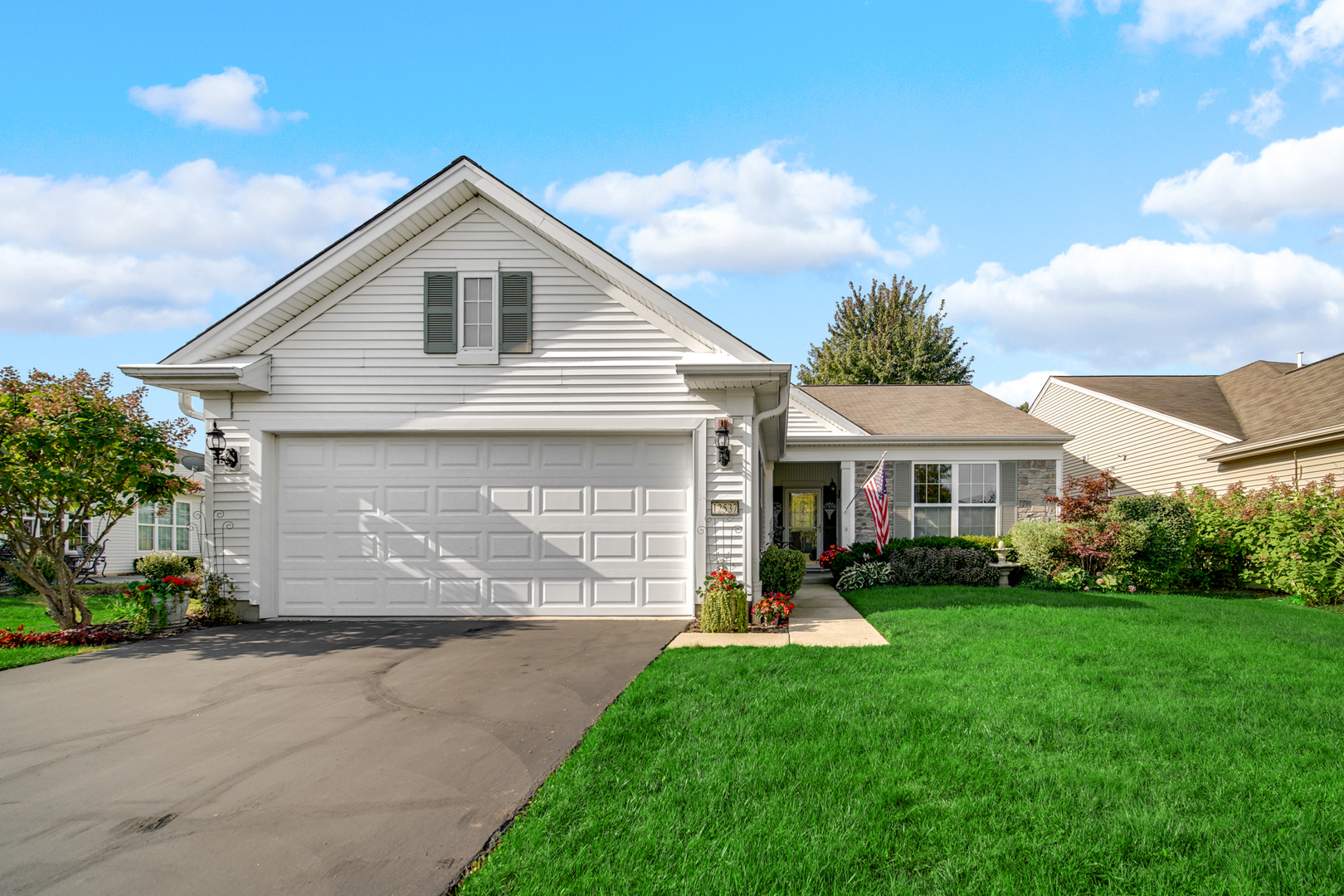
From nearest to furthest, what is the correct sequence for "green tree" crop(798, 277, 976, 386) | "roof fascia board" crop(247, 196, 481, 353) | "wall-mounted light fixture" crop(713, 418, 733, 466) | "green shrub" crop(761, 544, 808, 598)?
"wall-mounted light fixture" crop(713, 418, 733, 466), "roof fascia board" crop(247, 196, 481, 353), "green shrub" crop(761, 544, 808, 598), "green tree" crop(798, 277, 976, 386)

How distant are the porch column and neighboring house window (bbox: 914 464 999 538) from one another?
5.13 feet

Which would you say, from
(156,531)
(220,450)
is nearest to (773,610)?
(220,450)

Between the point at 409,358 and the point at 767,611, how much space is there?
19.2 feet

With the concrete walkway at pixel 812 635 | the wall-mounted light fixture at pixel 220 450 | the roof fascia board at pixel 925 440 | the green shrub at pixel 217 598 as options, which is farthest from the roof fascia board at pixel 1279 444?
the green shrub at pixel 217 598

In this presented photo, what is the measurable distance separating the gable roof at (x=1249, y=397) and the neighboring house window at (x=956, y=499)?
4.79 metres

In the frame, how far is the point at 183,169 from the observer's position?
38.5ft

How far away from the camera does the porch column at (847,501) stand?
17.9 metres

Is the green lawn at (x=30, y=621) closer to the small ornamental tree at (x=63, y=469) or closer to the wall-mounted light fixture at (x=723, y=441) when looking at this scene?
the small ornamental tree at (x=63, y=469)

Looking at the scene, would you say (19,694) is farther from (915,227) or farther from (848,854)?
(915,227)

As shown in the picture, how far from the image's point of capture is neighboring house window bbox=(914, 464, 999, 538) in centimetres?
1777

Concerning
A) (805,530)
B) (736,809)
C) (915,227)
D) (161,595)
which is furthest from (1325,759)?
(805,530)

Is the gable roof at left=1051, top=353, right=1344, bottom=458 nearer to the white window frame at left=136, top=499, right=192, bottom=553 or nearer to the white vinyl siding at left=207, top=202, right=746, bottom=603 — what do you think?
the white vinyl siding at left=207, top=202, right=746, bottom=603

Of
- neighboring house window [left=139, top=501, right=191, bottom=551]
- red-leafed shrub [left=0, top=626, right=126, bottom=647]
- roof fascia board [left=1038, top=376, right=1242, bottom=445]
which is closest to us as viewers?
red-leafed shrub [left=0, top=626, right=126, bottom=647]

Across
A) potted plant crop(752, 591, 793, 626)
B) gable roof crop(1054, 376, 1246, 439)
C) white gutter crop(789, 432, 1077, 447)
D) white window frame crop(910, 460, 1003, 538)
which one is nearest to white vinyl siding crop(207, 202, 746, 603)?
potted plant crop(752, 591, 793, 626)
